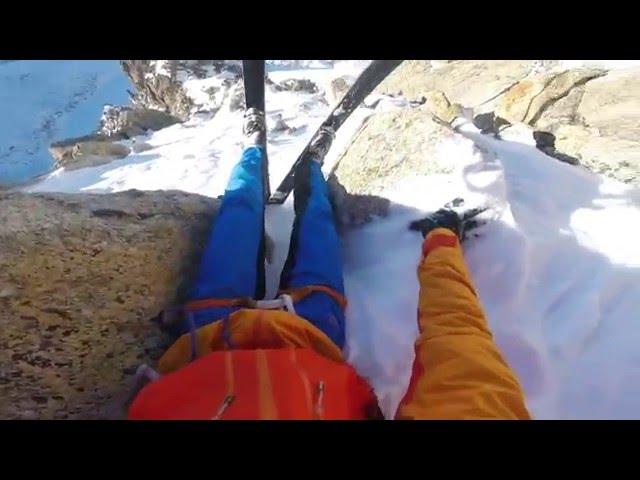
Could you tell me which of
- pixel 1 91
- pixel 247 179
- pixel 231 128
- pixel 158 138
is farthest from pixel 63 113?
pixel 247 179

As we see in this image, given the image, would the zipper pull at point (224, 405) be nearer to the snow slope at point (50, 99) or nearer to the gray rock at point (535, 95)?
the gray rock at point (535, 95)

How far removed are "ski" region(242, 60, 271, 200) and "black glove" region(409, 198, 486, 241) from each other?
2.94 ft

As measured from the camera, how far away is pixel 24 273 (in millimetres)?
1394

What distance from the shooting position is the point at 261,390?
991 mm

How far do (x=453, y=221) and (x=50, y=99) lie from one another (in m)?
19.7

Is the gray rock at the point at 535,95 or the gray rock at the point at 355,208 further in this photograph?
the gray rock at the point at 535,95

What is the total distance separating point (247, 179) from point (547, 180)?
4.69 feet

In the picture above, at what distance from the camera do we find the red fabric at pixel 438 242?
4.97 ft

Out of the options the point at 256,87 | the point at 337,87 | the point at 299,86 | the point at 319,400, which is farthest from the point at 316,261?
the point at 299,86

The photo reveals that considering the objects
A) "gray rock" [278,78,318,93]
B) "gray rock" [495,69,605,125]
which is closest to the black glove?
"gray rock" [495,69,605,125]

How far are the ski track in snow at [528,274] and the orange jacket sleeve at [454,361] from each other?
1.13ft

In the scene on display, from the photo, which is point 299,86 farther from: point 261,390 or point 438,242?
point 261,390

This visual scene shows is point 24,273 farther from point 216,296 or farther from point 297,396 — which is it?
point 297,396

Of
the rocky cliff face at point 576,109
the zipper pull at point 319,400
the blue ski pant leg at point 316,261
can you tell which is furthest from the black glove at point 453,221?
the rocky cliff face at point 576,109
